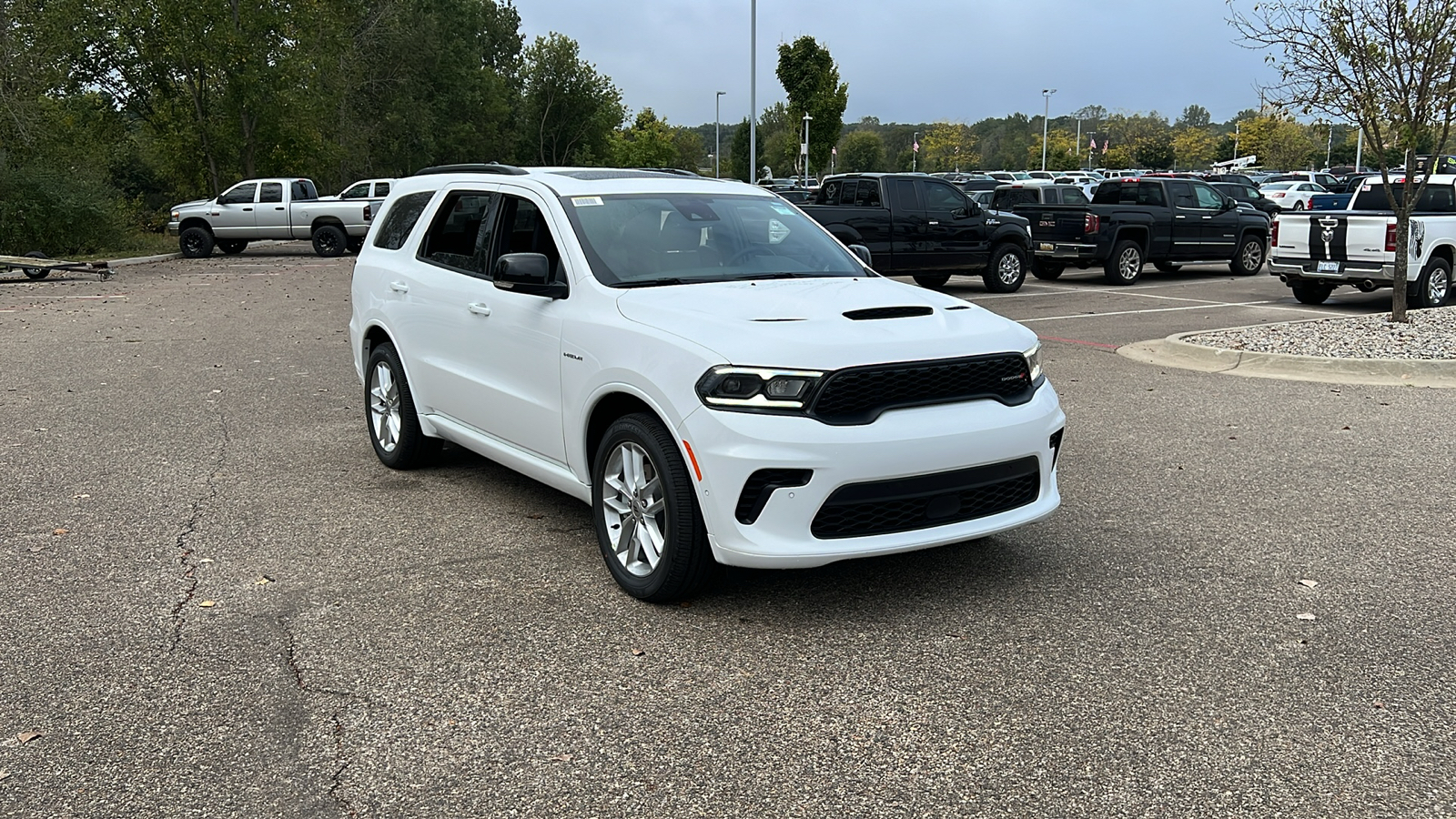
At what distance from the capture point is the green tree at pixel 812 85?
184ft

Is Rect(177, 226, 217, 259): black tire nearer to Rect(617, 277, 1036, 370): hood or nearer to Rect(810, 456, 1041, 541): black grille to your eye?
Rect(617, 277, 1036, 370): hood

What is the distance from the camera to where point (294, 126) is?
117 feet

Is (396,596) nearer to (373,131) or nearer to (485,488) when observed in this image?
(485,488)

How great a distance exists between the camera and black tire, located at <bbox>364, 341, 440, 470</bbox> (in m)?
6.93

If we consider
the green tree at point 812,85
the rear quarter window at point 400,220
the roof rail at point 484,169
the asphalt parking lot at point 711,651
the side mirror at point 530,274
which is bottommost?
the asphalt parking lot at point 711,651

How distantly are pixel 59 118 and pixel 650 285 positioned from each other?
1117 inches

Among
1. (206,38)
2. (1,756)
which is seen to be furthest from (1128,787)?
(206,38)

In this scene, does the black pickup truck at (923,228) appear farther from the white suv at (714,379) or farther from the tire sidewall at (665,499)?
the tire sidewall at (665,499)


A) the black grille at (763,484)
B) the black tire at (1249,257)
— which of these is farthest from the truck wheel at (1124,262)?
the black grille at (763,484)

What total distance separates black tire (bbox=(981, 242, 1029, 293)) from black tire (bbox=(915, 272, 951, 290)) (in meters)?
0.68

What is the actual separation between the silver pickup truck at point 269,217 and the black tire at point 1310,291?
852 inches

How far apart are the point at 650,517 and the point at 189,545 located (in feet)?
8.02

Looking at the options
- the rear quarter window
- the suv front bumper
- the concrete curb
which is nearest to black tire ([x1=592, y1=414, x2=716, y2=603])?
the suv front bumper

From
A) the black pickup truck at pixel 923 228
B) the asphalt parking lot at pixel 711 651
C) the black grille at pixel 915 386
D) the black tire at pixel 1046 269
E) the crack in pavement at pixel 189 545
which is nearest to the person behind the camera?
the asphalt parking lot at pixel 711 651
